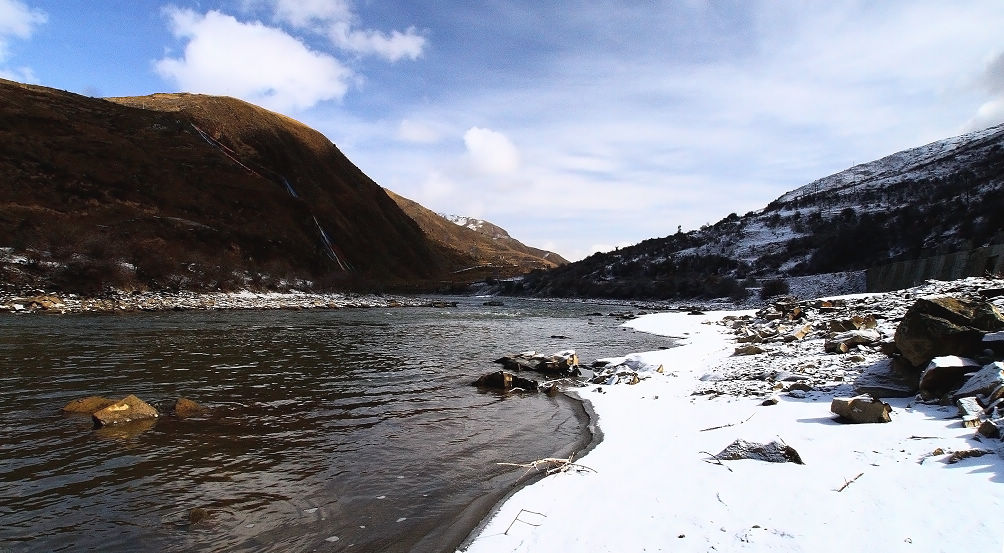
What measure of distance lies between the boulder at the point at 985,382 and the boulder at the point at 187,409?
43.0ft

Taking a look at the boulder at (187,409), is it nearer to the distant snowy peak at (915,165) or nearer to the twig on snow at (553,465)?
the twig on snow at (553,465)

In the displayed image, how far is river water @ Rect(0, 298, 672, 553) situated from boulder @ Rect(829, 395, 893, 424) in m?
4.08

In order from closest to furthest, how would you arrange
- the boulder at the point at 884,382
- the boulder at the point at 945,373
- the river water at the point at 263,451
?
the river water at the point at 263,451
the boulder at the point at 945,373
the boulder at the point at 884,382

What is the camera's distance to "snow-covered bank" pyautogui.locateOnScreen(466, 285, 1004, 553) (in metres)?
3.97

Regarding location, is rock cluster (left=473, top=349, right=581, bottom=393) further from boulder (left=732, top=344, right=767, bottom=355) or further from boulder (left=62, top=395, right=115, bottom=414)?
boulder (left=62, top=395, right=115, bottom=414)

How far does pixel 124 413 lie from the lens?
29.5ft

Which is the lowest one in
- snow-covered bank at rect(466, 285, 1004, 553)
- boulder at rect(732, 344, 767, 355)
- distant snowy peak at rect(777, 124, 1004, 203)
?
snow-covered bank at rect(466, 285, 1004, 553)

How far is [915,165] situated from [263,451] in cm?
12550

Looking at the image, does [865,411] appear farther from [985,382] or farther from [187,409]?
[187,409]

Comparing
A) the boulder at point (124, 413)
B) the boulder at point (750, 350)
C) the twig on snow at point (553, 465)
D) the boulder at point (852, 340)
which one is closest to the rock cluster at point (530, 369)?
the boulder at point (750, 350)

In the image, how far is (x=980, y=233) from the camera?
42.0 meters

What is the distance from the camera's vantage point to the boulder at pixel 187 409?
9.39 metres

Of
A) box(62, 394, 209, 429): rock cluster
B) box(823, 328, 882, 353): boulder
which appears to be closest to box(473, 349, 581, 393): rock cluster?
box(823, 328, 882, 353): boulder

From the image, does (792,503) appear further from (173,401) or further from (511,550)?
(173,401)
